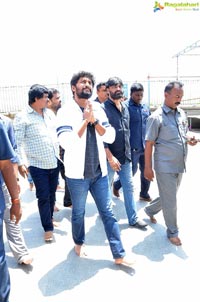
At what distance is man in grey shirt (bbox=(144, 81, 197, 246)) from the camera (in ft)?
9.29

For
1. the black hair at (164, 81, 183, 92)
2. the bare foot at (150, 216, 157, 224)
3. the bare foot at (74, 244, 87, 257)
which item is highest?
the black hair at (164, 81, 183, 92)

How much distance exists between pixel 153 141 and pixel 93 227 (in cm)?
139

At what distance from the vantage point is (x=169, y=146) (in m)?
2.89

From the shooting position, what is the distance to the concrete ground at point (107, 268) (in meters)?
2.26

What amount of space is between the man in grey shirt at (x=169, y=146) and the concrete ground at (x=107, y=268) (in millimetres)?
296

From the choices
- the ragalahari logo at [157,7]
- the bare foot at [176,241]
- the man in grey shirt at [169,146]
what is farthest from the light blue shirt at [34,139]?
the ragalahari logo at [157,7]

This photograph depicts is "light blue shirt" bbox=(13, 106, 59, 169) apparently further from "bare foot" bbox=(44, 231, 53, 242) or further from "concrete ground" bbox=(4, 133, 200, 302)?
"concrete ground" bbox=(4, 133, 200, 302)

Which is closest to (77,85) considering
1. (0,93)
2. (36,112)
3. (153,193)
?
(36,112)

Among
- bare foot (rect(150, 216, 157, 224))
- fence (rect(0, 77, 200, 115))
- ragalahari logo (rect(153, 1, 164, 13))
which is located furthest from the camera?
ragalahari logo (rect(153, 1, 164, 13))

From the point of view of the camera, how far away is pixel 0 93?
41.7 ft

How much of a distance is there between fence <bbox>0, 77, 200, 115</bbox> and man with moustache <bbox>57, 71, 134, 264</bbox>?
1015 cm

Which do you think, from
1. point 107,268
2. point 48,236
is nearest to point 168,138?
point 107,268

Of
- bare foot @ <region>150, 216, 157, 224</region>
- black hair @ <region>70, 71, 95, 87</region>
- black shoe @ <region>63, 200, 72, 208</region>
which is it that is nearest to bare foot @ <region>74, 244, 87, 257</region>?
bare foot @ <region>150, 216, 157, 224</region>

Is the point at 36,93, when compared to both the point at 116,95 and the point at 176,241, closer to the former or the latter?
the point at 116,95
